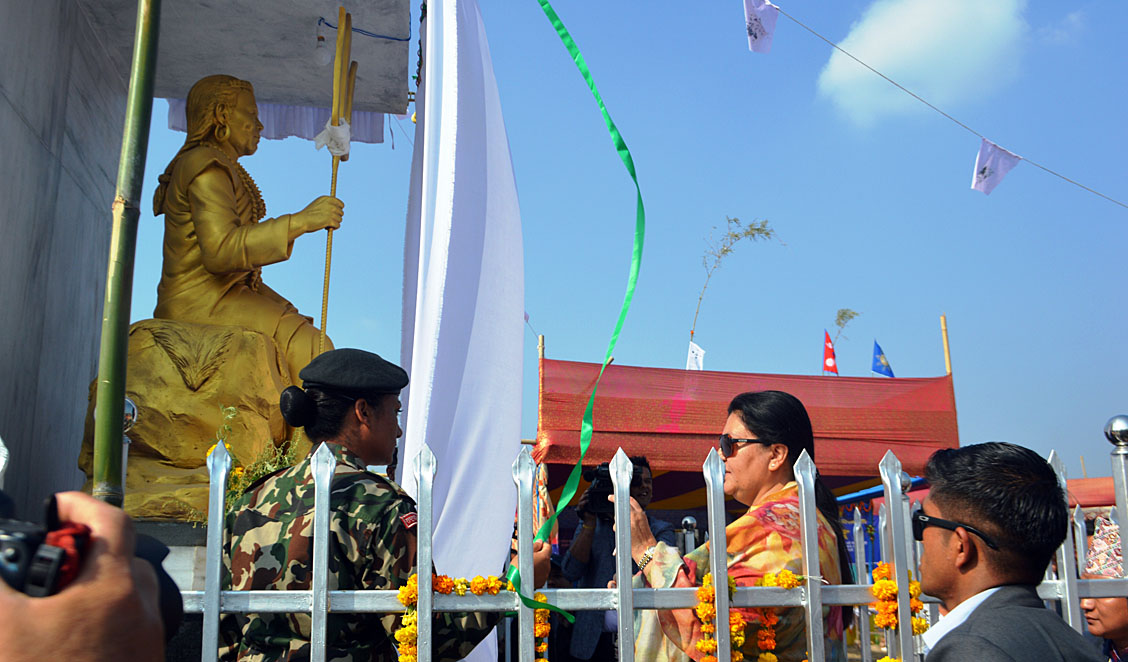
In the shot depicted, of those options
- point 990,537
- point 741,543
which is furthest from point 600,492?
point 990,537

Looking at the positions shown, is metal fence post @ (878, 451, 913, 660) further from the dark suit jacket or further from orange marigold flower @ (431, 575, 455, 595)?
orange marigold flower @ (431, 575, 455, 595)

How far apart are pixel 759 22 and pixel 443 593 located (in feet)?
19.1

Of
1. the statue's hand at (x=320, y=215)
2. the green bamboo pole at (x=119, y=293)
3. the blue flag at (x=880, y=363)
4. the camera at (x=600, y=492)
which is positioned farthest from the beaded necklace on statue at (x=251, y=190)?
the blue flag at (x=880, y=363)

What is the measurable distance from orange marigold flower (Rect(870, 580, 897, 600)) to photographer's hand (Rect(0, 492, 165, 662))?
201cm

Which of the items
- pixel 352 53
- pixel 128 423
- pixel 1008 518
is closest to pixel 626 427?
pixel 352 53

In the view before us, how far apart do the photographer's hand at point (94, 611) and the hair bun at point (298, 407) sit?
5.11 ft

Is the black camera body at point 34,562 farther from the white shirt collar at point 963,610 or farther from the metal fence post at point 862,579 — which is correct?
the metal fence post at point 862,579

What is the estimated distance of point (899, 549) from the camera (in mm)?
2352

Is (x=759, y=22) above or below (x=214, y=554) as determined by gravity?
above

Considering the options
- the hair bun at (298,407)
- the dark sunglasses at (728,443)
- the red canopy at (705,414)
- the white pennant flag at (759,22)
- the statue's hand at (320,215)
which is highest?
the white pennant flag at (759,22)

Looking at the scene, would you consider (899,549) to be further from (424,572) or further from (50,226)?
(50,226)

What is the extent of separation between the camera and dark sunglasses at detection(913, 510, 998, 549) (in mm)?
1717

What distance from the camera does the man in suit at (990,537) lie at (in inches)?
63.6

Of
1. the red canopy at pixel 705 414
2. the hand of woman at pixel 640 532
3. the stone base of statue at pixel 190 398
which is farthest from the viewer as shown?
the red canopy at pixel 705 414
